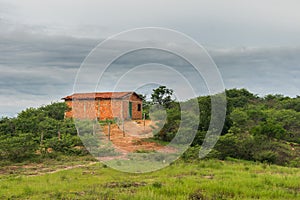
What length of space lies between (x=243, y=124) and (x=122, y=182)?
15357 mm

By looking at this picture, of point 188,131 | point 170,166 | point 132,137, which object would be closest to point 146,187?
point 170,166

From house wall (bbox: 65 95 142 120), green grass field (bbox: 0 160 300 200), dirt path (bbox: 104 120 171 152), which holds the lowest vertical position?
green grass field (bbox: 0 160 300 200)

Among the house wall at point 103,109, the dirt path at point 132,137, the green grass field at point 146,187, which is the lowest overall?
the green grass field at point 146,187

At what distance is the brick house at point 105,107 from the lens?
92.4ft

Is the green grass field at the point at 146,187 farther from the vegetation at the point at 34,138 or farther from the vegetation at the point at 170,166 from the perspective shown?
the vegetation at the point at 34,138

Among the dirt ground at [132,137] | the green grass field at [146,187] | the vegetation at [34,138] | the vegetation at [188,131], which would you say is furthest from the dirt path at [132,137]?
the green grass field at [146,187]

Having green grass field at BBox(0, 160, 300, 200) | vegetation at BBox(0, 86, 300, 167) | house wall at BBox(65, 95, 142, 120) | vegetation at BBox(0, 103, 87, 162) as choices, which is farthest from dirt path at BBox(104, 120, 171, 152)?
green grass field at BBox(0, 160, 300, 200)

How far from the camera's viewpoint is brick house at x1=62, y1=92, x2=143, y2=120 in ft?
92.4

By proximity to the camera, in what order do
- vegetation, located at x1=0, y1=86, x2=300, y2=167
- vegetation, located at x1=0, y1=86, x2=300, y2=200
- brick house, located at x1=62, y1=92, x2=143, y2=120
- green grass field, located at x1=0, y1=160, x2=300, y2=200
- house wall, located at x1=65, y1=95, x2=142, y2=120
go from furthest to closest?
house wall, located at x1=65, y1=95, x2=142, y2=120
brick house, located at x1=62, y1=92, x2=143, y2=120
vegetation, located at x1=0, y1=86, x2=300, y2=167
vegetation, located at x1=0, y1=86, x2=300, y2=200
green grass field, located at x1=0, y1=160, x2=300, y2=200

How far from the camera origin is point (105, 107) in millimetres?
30703

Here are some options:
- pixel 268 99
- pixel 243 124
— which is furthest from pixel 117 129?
pixel 268 99

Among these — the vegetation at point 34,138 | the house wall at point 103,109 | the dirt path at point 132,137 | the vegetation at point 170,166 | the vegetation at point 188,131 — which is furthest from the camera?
the house wall at point 103,109

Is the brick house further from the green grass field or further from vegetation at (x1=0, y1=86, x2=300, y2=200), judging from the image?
the green grass field

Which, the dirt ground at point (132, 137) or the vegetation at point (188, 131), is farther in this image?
the dirt ground at point (132, 137)
